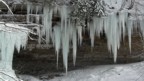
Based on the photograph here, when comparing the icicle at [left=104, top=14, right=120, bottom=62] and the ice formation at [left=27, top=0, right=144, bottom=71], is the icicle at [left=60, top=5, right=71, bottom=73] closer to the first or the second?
the ice formation at [left=27, top=0, right=144, bottom=71]

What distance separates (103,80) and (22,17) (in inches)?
110

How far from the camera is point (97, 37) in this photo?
9.14 meters

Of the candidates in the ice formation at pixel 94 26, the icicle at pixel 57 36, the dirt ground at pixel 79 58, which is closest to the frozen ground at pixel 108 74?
the dirt ground at pixel 79 58

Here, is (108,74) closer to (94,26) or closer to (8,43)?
(94,26)

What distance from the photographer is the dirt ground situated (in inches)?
374

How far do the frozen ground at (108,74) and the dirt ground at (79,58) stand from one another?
24 centimetres

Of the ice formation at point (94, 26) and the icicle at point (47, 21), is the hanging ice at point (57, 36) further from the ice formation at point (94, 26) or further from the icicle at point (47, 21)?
the icicle at point (47, 21)

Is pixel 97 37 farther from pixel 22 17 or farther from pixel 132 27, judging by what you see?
pixel 22 17

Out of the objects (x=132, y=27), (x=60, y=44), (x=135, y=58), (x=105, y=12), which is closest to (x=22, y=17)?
(x=60, y=44)

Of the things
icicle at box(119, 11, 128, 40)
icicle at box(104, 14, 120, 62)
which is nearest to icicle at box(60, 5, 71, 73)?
icicle at box(104, 14, 120, 62)

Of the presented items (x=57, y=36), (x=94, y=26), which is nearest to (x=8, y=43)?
(x=57, y=36)

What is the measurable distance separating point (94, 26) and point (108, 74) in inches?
65.2

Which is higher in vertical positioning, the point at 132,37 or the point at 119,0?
the point at 119,0

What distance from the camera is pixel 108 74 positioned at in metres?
9.48
